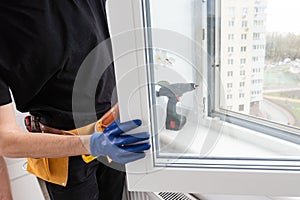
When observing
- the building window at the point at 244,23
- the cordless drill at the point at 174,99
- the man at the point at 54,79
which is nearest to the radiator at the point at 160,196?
the man at the point at 54,79

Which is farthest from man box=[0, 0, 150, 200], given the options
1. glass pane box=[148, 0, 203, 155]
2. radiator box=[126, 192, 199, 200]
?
radiator box=[126, 192, 199, 200]

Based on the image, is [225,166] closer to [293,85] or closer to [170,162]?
[170,162]

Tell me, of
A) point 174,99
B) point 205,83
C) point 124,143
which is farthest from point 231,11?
point 124,143

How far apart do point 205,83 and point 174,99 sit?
0.51 ft

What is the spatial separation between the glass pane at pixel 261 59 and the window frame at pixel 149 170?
31 cm

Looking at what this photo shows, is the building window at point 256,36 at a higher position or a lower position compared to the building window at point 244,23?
lower

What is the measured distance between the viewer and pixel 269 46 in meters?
0.86

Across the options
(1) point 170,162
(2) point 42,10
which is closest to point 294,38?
(1) point 170,162

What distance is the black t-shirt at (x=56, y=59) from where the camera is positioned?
2.55 feet

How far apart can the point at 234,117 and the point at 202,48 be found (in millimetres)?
277

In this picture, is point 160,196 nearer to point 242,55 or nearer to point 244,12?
point 242,55

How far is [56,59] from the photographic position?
83cm

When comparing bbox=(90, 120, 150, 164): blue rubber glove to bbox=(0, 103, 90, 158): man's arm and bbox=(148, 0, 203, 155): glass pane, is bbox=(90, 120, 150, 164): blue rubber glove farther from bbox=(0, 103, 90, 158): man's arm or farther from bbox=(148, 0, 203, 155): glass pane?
bbox=(0, 103, 90, 158): man's arm

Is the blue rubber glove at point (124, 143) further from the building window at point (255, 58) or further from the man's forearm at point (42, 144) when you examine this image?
the building window at point (255, 58)
